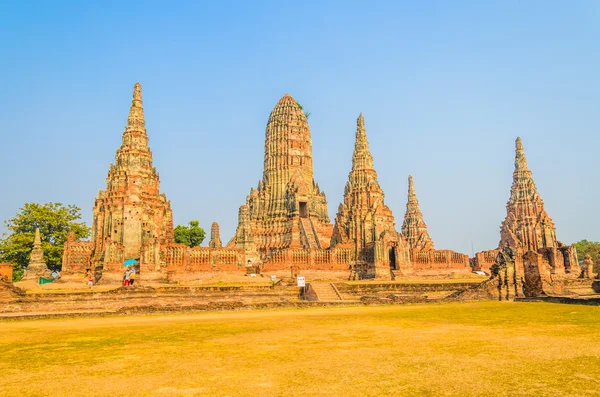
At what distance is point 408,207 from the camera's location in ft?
258

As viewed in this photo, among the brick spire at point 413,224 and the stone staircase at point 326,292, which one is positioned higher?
the brick spire at point 413,224

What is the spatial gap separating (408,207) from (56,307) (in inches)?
2505

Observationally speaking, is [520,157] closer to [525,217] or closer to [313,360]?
[525,217]

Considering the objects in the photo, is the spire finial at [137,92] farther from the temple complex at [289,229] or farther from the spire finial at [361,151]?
the spire finial at [361,151]

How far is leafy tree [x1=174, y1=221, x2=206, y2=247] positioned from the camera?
208 ft

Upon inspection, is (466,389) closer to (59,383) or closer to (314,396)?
(314,396)

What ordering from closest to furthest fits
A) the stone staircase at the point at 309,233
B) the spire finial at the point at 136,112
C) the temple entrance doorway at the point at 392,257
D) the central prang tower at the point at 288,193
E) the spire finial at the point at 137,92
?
the spire finial at the point at 136,112
the spire finial at the point at 137,92
the temple entrance doorway at the point at 392,257
the stone staircase at the point at 309,233
the central prang tower at the point at 288,193

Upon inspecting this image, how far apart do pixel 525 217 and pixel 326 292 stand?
1932 inches

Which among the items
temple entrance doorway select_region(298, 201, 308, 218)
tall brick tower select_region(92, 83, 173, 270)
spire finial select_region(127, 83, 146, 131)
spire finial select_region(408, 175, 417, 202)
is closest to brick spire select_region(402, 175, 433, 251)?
spire finial select_region(408, 175, 417, 202)

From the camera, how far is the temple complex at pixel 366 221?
44.9 m

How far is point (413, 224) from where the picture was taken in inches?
3009

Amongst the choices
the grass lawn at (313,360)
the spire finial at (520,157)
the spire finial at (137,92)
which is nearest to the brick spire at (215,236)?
the spire finial at (137,92)

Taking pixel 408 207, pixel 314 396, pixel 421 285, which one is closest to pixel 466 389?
pixel 314 396

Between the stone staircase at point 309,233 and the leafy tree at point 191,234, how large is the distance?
16787 mm
